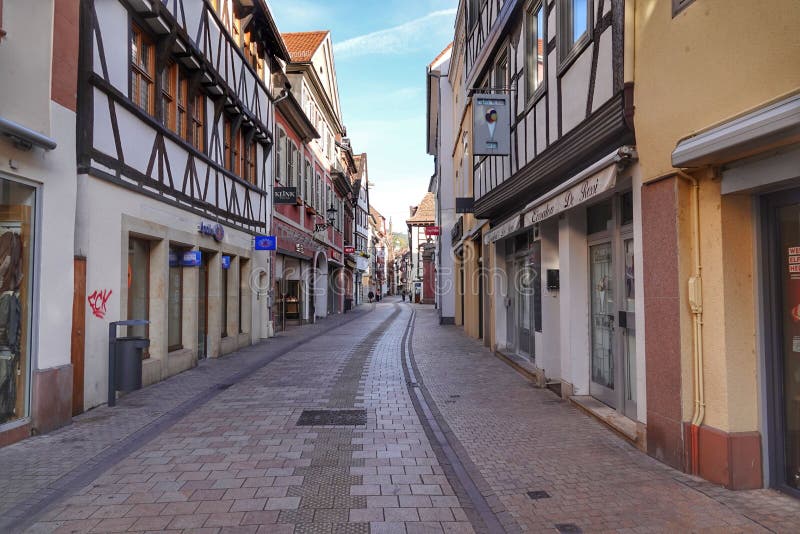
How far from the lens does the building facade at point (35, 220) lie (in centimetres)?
588

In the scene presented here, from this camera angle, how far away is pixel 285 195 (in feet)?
55.7

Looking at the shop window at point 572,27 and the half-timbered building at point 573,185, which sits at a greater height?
the shop window at point 572,27

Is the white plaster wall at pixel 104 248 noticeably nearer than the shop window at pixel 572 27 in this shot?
No

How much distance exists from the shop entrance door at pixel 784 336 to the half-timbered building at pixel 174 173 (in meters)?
7.18

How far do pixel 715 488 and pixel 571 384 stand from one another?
11.0ft

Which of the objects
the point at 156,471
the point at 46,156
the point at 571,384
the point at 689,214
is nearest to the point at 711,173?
the point at 689,214

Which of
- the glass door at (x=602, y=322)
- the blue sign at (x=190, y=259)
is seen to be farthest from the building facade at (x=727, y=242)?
the blue sign at (x=190, y=259)

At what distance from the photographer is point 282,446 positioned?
225 inches

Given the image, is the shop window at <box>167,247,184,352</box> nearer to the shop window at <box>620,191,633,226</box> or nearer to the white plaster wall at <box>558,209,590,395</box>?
the white plaster wall at <box>558,209,590,395</box>

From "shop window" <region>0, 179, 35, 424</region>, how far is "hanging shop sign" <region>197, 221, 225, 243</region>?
17.1 feet

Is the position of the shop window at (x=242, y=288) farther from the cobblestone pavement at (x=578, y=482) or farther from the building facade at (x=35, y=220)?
the cobblestone pavement at (x=578, y=482)

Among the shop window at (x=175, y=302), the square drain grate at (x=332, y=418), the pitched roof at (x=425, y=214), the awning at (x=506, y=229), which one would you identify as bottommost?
the square drain grate at (x=332, y=418)

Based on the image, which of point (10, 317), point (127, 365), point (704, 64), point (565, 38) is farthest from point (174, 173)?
point (704, 64)

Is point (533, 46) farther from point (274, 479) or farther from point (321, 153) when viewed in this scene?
point (321, 153)
